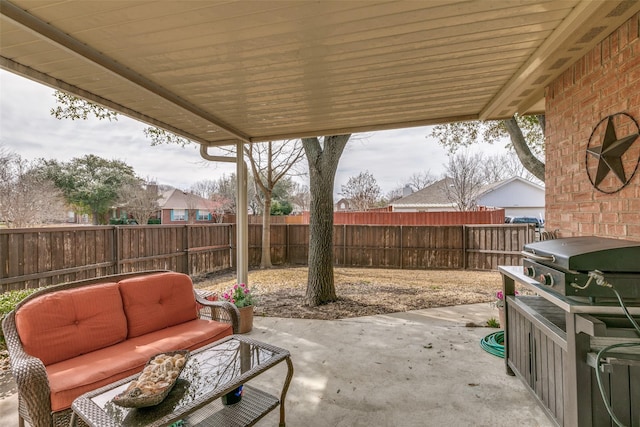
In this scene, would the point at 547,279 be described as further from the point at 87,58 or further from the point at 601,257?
the point at 87,58

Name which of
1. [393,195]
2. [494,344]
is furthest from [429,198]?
[494,344]

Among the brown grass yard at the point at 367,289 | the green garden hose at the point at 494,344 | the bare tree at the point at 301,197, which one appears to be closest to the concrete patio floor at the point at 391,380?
the green garden hose at the point at 494,344

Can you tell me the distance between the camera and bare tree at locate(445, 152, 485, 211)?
57.9 ft

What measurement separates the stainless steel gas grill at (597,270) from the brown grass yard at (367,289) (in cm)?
337

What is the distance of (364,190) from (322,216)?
1459cm

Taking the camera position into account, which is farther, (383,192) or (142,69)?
(383,192)

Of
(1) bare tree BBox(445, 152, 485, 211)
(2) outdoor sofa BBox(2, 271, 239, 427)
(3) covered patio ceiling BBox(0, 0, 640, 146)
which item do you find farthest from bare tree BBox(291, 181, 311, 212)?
(2) outdoor sofa BBox(2, 271, 239, 427)

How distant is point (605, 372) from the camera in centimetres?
157

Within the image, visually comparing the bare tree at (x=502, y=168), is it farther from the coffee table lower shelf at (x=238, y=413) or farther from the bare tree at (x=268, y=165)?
the coffee table lower shelf at (x=238, y=413)

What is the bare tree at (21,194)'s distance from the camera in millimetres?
10383

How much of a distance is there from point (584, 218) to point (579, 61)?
1.29 m

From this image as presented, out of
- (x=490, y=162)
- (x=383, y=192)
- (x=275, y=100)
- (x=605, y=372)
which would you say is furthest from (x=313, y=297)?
(x=490, y=162)

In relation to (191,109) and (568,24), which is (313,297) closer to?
(191,109)

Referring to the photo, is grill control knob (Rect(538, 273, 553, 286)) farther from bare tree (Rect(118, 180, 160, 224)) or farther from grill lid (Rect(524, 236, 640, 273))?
bare tree (Rect(118, 180, 160, 224))
